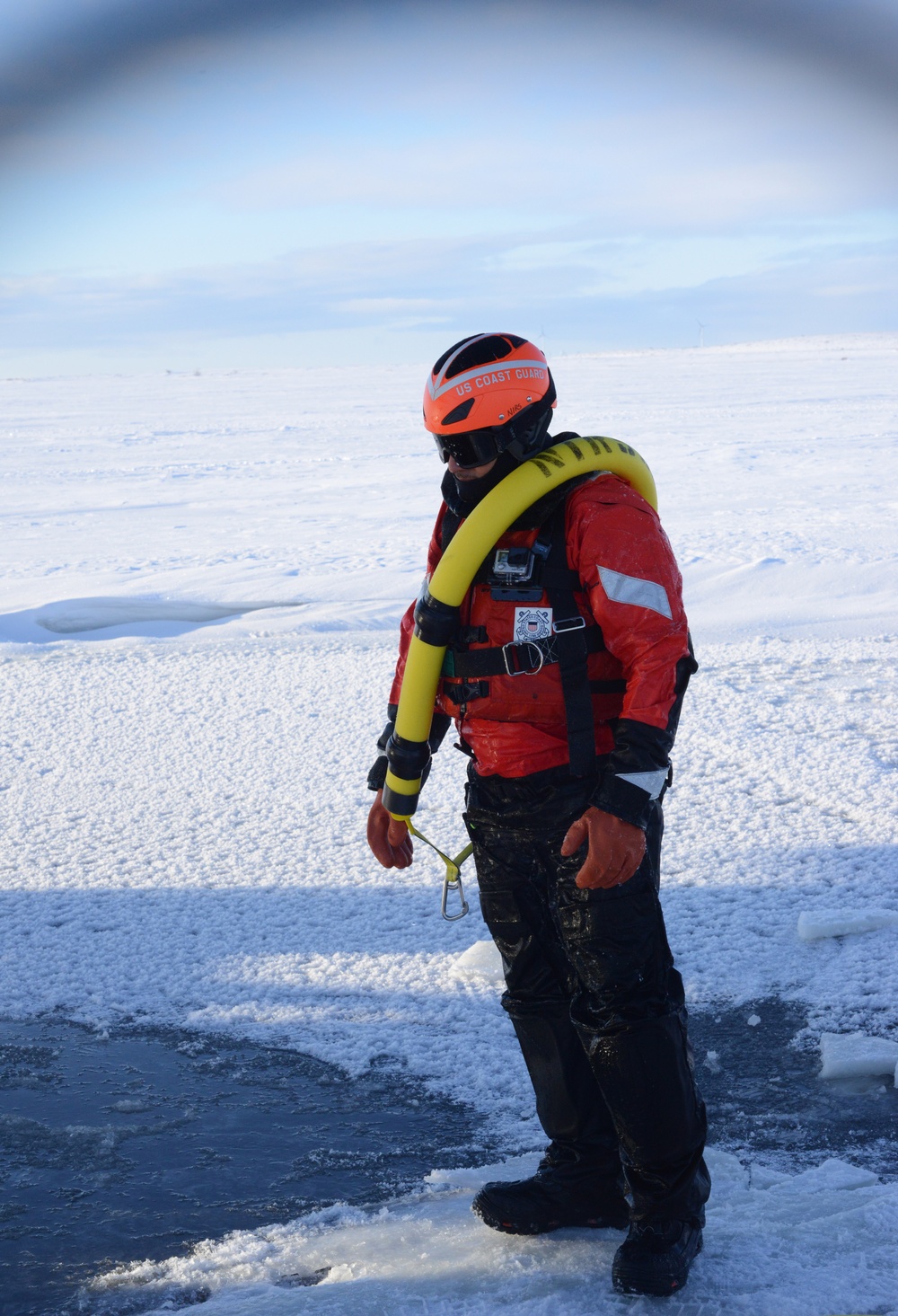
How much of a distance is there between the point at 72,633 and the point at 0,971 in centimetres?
399

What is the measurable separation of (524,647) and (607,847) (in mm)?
335

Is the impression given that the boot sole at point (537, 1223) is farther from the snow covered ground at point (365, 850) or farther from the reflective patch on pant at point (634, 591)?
the reflective patch on pant at point (634, 591)

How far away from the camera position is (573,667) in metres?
1.76

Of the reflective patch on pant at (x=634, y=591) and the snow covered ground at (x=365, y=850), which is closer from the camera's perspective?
the reflective patch on pant at (x=634, y=591)

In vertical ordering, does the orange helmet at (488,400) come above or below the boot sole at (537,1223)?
above

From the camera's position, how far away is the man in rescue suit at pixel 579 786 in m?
1.70

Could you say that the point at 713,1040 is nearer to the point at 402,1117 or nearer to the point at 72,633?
the point at 402,1117

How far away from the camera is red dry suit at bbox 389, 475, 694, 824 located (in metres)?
1.68

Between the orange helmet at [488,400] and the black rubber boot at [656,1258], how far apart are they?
4.07 ft

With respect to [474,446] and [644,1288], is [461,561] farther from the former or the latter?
[644,1288]

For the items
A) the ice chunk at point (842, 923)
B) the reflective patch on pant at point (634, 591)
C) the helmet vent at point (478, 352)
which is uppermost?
the helmet vent at point (478, 352)

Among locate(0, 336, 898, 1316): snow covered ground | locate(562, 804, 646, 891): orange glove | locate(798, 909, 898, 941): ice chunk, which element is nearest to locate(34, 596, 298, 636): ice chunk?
locate(0, 336, 898, 1316): snow covered ground

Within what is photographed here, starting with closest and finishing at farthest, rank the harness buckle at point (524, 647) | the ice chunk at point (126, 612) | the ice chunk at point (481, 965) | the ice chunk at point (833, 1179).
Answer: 1. the harness buckle at point (524, 647)
2. the ice chunk at point (833, 1179)
3. the ice chunk at point (481, 965)
4. the ice chunk at point (126, 612)

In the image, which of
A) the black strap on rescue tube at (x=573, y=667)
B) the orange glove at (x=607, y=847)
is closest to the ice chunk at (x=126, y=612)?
the black strap on rescue tube at (x=573, y=667)
